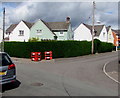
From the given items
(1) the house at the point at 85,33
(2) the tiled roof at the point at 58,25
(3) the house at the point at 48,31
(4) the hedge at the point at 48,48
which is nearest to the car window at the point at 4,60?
(4) the hedge at the point at 48,48

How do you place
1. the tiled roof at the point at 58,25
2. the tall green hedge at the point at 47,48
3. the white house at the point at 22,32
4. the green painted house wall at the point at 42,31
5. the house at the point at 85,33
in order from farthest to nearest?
the house at the point at 85,33
the white house at the point at 22,32
the tiled roof at the point at 58,25
the green painted house wall at the point at 42,31
the tall green hedge at the point at 47,48

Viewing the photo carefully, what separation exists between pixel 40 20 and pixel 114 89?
115 ft

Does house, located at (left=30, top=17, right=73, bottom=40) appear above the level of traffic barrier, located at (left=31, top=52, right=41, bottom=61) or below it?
above

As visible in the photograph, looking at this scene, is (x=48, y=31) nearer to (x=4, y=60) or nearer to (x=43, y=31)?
(x=43, y=31)

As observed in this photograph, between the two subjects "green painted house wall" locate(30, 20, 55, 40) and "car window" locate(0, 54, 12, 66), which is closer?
"car window" locate(0, 54, 12, 66)

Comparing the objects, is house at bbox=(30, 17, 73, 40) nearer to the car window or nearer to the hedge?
the hedge

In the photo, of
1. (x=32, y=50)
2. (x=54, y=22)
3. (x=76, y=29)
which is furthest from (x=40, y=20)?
(x=32, y=50)

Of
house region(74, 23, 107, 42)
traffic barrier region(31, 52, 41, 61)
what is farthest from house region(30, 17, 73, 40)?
traffic barrier region(31, 52, 41, 61)

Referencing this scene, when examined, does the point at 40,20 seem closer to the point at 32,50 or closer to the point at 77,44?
the point at 77,44

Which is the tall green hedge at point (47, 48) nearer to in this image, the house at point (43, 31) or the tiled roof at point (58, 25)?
the house at point (43, 31)

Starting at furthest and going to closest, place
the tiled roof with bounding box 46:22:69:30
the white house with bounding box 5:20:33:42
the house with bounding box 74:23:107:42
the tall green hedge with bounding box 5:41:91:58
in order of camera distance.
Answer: the house with bounding box 74:23:107:42 < the white house with bounding box 5:20:33:42 < the tiled roof with bounding box 46:22:69:30 < the tall green hedge with bounding box 5:41:91:58

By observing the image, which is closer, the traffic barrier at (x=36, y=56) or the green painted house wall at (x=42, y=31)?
the traffic barrier at (x=36, y=56)

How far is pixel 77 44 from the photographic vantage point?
2538 centimetres

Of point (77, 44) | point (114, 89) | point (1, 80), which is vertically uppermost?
point (77, 44)
